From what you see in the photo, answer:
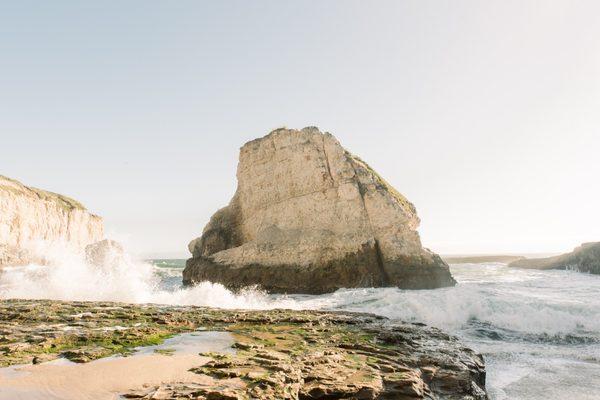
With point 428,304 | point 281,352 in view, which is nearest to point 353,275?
Answer: point 428,304

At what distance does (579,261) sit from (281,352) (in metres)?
52.9

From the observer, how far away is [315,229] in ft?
90.3

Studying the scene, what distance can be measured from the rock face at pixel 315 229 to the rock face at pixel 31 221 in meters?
32.7

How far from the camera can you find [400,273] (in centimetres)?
2455

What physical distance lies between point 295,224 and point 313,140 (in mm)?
6808

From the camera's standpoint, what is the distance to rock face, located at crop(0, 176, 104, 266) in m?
49.1

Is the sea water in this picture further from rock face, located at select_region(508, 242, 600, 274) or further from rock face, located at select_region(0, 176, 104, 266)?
rock face, located at select_region(0, 176, 104, 266)

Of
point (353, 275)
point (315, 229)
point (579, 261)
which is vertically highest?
point (315, 229)

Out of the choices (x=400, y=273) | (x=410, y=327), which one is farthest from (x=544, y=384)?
(x=400, y=273)

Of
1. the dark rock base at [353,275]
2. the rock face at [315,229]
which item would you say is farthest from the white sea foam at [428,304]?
the rock face at [315,229]

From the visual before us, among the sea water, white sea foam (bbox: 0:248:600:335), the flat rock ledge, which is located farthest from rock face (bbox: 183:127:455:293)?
the flat rock ledge

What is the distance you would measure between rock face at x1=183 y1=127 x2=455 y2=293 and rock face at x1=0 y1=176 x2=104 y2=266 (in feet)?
107

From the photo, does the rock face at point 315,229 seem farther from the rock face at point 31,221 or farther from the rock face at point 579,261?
the rock face at point 31,221

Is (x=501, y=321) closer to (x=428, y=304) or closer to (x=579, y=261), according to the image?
(x=428, y=304)
